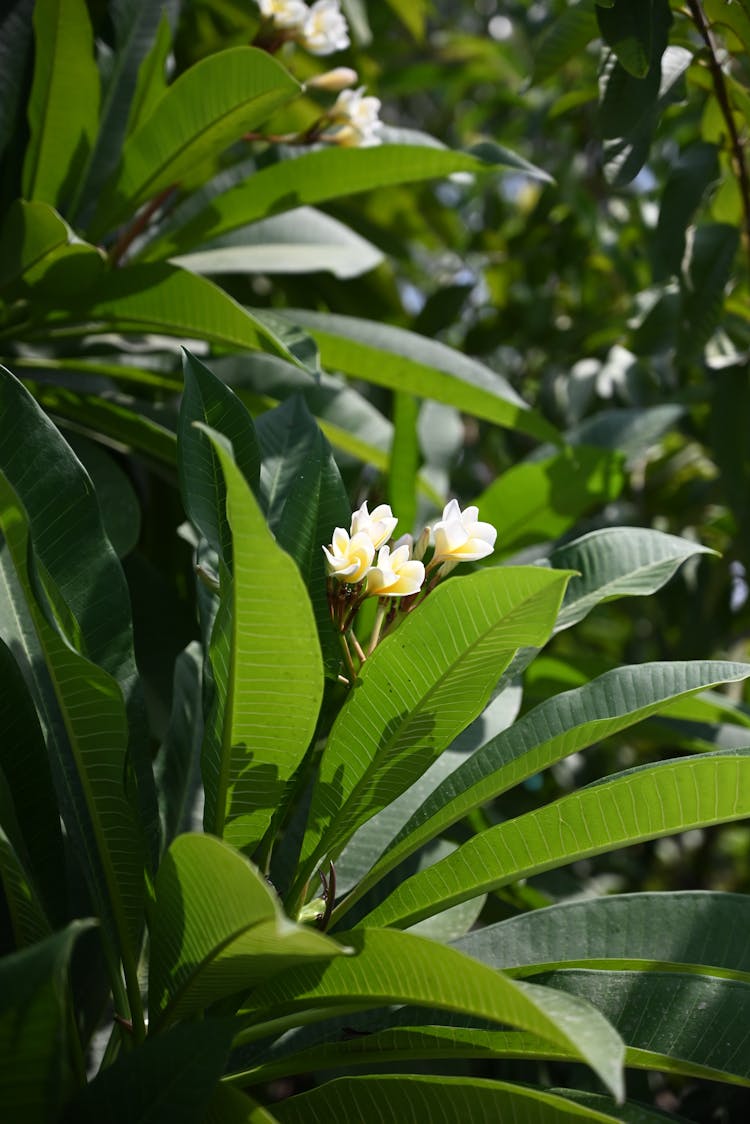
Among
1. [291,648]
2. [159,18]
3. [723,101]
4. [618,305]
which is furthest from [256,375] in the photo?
[618,305]

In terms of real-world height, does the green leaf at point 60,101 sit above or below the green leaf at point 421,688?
above

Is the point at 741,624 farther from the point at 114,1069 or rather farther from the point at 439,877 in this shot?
the point at 114,1069

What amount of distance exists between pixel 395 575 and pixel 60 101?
0.74 m

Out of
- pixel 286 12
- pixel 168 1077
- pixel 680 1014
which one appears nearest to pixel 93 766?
pixel 168 1077

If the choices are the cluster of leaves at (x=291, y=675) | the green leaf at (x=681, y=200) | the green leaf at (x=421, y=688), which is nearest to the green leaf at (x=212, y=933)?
the cluster of leaves at (x=291, y=675)

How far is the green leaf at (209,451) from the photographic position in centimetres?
74

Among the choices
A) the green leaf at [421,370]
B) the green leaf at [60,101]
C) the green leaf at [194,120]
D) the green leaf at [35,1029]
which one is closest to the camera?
the green leaf at [35,1029]

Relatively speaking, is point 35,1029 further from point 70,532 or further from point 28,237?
point 28,237

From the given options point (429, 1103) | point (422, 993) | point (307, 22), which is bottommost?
point (429, 1103)

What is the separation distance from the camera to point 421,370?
3.92ft

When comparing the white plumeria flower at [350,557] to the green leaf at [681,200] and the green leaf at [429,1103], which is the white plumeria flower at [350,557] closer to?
the green leaf at [429,1103]

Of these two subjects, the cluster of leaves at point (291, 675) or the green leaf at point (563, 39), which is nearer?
the cluster of leaves at point (291, 675)

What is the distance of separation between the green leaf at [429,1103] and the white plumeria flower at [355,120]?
932 millimetres

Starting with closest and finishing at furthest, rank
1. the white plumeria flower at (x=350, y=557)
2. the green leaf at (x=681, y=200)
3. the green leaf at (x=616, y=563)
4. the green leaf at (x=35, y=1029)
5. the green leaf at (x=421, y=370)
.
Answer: the green leaf at (x=35, y=1029)
the white plumeria flower at (x=350, y=557)
the green leaf at (x=616, y=563)
the green leaf at (x=421, y=370)
the green leaf at (x=681, y=200)
